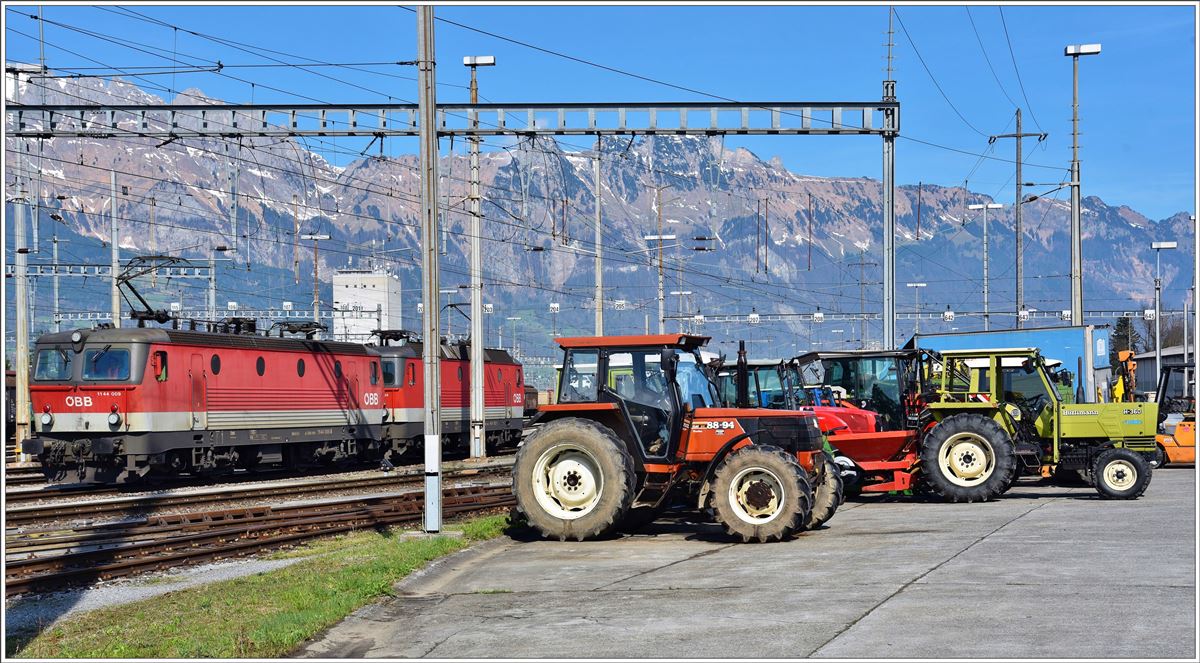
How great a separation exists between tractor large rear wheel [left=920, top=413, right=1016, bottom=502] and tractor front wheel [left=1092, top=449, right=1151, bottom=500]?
4.82 feet

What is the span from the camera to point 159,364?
84.0 ft

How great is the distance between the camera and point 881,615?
1001 centimetres

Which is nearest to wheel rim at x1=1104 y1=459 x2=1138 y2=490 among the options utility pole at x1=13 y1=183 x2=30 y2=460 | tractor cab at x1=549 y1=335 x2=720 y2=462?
tractor cab at x1=549 y1=335 x2=720 y2=462

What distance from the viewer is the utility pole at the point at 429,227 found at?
17.2m

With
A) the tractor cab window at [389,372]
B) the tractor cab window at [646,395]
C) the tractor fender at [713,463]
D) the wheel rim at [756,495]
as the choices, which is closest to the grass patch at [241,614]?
the tractor cab window at [646,395]

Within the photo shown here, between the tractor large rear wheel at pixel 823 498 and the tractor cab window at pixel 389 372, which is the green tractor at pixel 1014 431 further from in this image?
the tractor cab window at pixel 389 372

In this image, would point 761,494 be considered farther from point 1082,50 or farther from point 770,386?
point 1082,50

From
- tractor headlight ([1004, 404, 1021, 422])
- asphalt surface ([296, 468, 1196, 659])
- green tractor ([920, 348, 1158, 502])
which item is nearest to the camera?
asphalt surface ([296, 468, 1196, 659])

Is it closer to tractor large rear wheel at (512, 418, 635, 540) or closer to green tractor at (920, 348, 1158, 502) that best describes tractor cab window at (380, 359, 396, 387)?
green tractor at (920, 348, 1158, 502)

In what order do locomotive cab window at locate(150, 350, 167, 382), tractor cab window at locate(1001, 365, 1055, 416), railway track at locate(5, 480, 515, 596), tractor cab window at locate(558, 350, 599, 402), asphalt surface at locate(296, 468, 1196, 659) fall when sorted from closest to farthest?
asphalt surface at locate(296, 468, 1196, 659) < railway track at locate(5, 480, 515, 596) < tractor cab window at locate(558, 350, 599, 402) < tractor cab window at locate(1001, 365, 1055, 416) < locomotive cab window at locate(150, 350, 167, 382)

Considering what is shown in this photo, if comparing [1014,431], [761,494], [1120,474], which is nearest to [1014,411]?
[1014,431]

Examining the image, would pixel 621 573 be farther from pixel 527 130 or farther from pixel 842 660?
pixel 527 130

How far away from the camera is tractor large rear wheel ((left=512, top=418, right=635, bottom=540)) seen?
1559 centimetres

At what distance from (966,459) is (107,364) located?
16.0m
